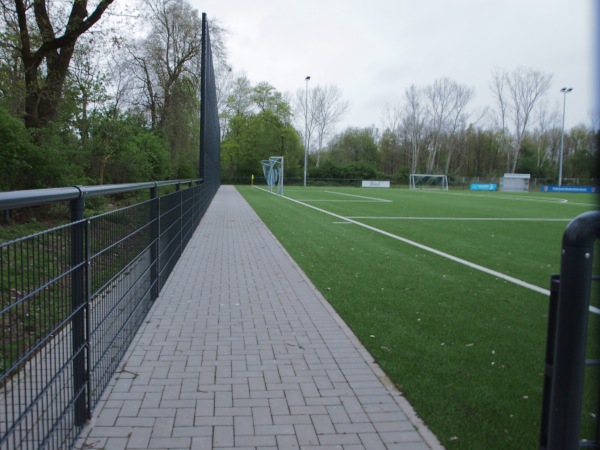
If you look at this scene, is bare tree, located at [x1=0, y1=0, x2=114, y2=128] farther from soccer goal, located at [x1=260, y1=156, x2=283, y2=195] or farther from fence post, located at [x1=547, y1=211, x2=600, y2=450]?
soccer goal, located at [x1=260, y1=156, x2=283, y2=195]

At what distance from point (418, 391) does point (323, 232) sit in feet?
34.0

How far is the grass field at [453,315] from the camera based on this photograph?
355cm

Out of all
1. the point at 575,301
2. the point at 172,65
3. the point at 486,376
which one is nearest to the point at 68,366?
the point at 575,301

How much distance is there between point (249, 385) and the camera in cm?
392

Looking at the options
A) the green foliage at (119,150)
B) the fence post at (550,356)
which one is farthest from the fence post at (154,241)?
the green foliage at (119,150)

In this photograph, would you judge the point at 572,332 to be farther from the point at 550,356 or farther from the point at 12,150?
the point at 12,150

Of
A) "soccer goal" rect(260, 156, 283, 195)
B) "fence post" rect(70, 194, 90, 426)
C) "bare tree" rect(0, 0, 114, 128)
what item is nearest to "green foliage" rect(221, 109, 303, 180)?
"soccer goal" rect(260, 156, 283, 195)

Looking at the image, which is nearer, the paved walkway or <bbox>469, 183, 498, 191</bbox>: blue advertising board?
the paved walkway

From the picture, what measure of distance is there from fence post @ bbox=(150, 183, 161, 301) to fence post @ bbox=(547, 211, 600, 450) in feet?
15.6

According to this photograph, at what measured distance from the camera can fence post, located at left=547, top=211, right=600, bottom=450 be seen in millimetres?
1667

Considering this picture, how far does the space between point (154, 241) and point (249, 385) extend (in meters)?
2.74

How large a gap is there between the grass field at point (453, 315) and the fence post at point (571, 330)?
0.21 m

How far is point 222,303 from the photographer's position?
254 inches

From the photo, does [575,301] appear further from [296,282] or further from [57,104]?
[57,104]
